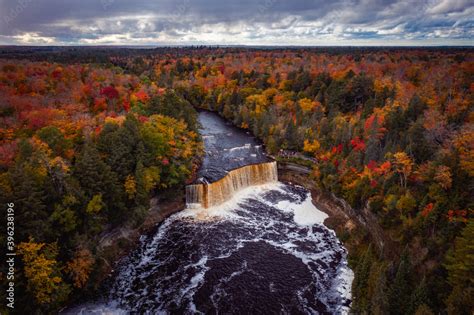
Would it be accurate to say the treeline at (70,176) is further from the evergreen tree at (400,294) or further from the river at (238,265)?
the evergreen tree at (400,294)

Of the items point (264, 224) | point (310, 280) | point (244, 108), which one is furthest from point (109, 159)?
point (244, 108)

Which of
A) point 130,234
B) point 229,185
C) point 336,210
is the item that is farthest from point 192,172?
point 336,210

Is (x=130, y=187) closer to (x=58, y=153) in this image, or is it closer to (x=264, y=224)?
(x=58, y=153)

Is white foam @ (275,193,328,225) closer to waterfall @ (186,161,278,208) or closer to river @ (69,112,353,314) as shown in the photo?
river @ (69,112,353,314)

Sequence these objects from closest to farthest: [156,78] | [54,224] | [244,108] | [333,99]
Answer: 1. [54,224]
2. [333,99]
3. [244,108]
4. [156,78]

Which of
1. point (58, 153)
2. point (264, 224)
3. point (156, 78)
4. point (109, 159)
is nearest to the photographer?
point (58, 153)

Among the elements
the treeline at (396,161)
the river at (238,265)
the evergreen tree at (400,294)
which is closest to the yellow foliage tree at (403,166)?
the treeline at (396,161)

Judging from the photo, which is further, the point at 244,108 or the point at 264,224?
Result: the point at 244,108
